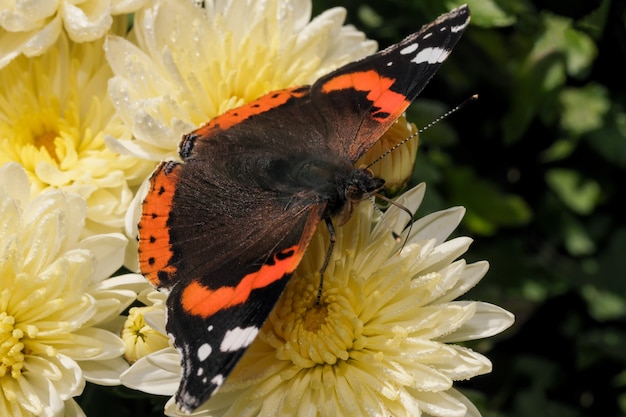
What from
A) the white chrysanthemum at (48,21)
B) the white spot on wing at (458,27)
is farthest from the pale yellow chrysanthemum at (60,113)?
the white spot on wing at (458,27)

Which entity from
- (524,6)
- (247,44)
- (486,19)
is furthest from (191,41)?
(524,6)

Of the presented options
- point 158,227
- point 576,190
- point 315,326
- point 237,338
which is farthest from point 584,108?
point 237,338

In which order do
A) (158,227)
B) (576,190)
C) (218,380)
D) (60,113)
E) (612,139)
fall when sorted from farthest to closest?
(576,190) → (612,139) → (60,113) → (158,227) → (218,380)

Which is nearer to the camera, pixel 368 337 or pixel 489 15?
pixel 368 337

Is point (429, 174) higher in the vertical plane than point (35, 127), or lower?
lower

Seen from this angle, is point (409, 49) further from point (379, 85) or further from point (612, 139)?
point (612, 139)

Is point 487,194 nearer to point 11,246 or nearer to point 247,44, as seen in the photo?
point 247,44
